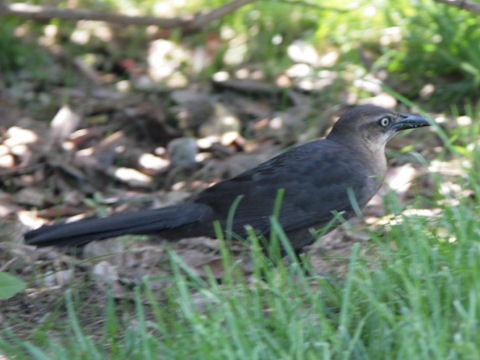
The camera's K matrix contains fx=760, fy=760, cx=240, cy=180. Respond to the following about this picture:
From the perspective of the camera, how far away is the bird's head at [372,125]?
451 centimetres

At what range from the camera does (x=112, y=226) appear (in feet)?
12.5

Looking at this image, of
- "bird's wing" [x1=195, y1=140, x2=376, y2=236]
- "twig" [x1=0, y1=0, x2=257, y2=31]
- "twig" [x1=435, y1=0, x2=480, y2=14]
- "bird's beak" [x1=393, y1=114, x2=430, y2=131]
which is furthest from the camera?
"twig" [x1=0, y1=0, x2=257, y2=31]

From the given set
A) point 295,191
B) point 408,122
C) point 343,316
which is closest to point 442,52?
point 408,122

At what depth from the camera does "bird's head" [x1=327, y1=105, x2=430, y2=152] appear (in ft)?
14.8

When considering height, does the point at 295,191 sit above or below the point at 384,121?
below

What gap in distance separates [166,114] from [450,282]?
3372 millimetres

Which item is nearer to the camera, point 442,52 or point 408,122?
point 408,122

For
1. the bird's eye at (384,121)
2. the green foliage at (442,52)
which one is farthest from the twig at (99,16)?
the bird's eye at (384,121)

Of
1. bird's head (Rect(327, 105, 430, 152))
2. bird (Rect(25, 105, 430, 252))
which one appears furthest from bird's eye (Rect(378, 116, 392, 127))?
bird (Rect(25, 105, 430, 252))

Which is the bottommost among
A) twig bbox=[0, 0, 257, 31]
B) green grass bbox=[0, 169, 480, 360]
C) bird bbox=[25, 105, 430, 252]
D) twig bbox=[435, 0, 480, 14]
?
bird bbox=[25, 105, 430, 252]

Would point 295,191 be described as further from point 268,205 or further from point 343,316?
point 343,316

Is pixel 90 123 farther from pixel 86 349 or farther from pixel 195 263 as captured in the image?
pixel 86 349

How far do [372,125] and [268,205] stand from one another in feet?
3.10

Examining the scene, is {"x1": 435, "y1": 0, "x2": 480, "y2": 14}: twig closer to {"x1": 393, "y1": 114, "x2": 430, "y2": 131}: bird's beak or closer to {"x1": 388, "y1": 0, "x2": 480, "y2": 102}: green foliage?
{"x1": 393, "y1": 114, "x2": 430, "y2": 131}: bird's beak
